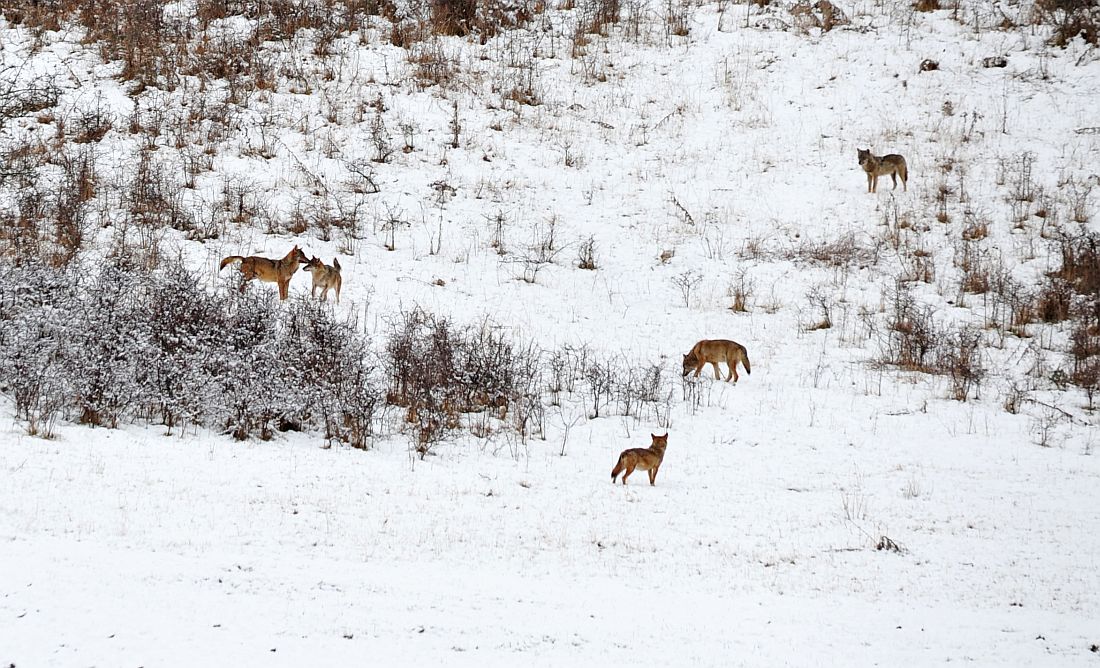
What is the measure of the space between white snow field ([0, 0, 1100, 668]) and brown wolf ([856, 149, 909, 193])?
392mm

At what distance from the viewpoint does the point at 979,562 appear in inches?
264

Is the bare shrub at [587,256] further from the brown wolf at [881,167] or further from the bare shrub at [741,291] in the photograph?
the brown wolf at [881,167]

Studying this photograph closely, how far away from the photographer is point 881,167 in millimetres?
16734

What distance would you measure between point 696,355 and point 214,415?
239 inches

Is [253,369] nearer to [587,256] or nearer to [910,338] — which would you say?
[587,256]

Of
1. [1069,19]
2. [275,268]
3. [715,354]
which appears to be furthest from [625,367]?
[1069,19]

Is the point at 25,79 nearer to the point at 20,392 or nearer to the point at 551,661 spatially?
the point at 20,392

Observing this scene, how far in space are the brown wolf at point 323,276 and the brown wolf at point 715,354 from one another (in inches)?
201

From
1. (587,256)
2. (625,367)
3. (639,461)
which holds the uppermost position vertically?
(587,256)

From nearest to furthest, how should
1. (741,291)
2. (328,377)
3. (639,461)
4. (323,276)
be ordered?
(639,461) < (328,377) < (323,276) < (741,291)

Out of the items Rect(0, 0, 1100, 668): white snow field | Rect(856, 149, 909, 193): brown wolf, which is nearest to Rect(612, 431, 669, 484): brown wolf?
Rect(0, 0, 1100, 668): white snow field

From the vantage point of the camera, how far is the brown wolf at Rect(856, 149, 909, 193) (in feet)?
54.6

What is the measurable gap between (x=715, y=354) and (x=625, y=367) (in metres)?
1.23

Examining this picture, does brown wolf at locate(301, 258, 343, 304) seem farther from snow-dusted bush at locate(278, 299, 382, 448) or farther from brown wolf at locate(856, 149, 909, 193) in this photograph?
brown wolf at locate(856, 149, 909, 193)
